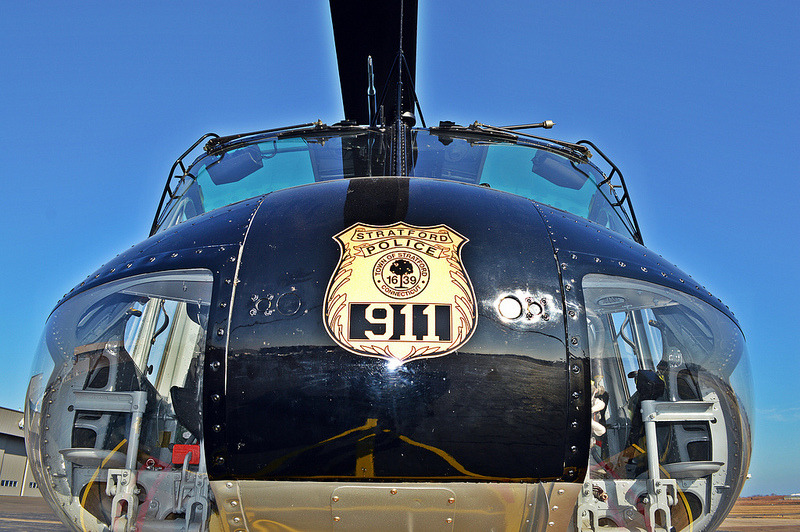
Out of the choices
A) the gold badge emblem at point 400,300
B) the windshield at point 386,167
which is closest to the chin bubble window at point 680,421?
the gold badge emblem at point 400,300

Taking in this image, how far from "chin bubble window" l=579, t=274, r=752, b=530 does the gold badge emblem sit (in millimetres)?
602

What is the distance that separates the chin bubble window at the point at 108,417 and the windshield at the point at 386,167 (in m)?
1.35

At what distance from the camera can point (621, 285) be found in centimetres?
244

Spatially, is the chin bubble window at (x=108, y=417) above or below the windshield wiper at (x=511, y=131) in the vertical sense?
below

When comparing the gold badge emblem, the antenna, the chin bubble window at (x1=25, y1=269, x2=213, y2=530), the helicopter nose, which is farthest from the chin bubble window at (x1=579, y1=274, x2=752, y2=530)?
the antenna

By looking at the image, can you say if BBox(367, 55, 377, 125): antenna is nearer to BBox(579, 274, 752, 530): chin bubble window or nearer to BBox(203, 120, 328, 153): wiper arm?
BBox(203, 120, 328, 153): wiper arm

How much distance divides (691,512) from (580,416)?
0.93 meters

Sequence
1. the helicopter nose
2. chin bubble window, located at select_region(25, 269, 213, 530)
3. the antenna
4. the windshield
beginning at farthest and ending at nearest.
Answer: the antenna, the windshield, chin bubble window, located at select_region(25, 269, 213, 530), the helicopter nose

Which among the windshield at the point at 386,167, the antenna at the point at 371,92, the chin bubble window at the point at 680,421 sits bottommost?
the chin bubble window at the point at 680,421

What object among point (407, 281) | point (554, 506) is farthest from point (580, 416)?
point (407, 281)

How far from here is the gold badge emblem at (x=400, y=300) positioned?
80.8 inches

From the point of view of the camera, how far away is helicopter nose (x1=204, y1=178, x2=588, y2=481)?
2.00 m

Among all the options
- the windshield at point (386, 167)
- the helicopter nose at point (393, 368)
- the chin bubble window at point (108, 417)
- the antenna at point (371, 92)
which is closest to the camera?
the helicopter nose at point (393, 368)

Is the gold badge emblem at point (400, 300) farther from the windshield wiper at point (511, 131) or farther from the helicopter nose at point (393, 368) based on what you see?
the windshield wiper at point (511, 131)
